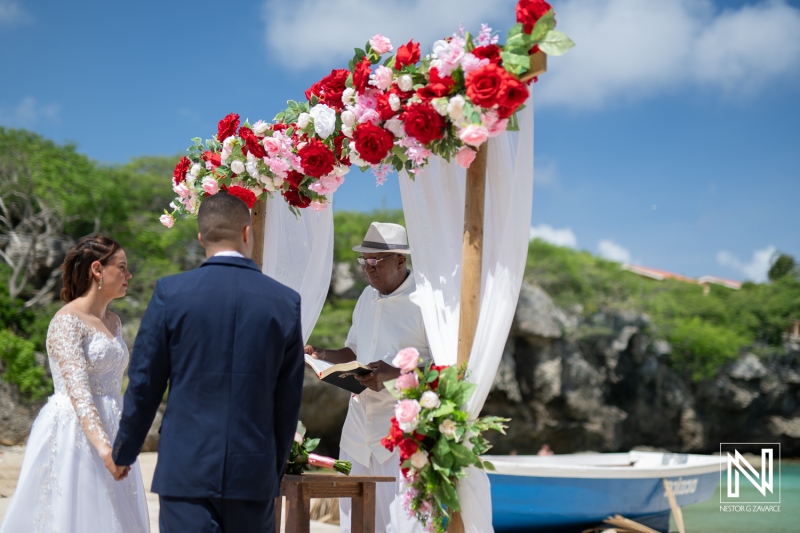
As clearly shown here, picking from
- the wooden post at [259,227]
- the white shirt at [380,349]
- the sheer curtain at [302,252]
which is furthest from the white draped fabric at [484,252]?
the wooden post at [259,227]

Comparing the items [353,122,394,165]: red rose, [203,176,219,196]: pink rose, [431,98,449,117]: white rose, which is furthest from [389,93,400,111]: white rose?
[203,176,219,196]: pink rose

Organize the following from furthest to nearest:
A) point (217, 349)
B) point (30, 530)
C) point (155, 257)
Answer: point (155, 257), point (30, 530), point (217, 349)

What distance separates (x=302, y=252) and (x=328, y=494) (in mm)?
1887

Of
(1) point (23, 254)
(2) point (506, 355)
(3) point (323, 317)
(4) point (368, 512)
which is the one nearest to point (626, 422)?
(2) point (506, 355)

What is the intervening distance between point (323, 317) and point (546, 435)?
651cm

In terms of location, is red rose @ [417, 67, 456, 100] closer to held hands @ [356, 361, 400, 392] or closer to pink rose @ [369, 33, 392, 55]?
pink rose @ [369, 33, 392, 55]

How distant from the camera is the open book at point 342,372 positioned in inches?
157

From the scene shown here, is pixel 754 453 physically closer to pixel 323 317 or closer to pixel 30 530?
pixel 323 317

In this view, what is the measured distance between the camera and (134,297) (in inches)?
685

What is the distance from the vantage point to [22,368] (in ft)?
49.2

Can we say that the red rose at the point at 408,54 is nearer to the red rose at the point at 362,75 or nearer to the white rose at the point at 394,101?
the white rose at the point at 394,101

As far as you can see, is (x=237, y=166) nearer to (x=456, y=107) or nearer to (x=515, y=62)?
(x=456, y=107)

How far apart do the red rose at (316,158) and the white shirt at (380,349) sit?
0.84 m

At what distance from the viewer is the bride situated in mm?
3570
